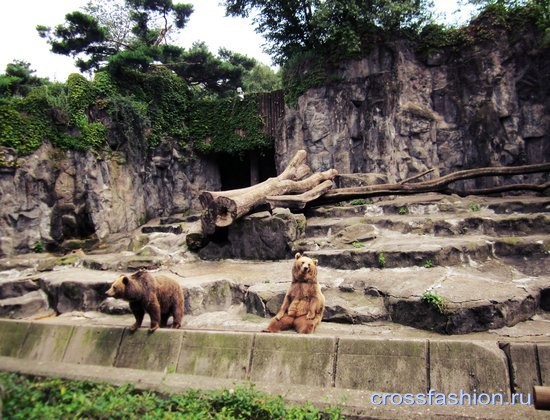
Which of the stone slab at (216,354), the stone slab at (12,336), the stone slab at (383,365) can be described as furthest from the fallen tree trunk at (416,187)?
the stone slab at (12,336)

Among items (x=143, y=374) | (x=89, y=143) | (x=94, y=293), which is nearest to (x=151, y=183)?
(x=89, y=143)

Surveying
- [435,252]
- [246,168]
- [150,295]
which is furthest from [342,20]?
[150,295]

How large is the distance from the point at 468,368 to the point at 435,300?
56.2 inches

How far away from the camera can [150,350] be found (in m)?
4.15

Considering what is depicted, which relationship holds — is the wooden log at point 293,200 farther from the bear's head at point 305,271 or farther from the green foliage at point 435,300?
the green foliage at point 435,300

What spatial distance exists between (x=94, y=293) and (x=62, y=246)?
6334 mm

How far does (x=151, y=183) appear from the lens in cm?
1595

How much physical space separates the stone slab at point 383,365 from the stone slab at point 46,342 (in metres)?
3.29

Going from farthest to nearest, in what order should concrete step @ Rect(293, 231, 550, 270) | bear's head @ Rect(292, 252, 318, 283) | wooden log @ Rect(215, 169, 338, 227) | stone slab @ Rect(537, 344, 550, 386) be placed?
wooden log @ Rect(215, 169, 338, 227) → concrete step @ Rect(293, 231, 550, 270) → bear's head @ Rect(292, 252, 318, 283) → stone slab @ Rect(537, 344, 550, 386)

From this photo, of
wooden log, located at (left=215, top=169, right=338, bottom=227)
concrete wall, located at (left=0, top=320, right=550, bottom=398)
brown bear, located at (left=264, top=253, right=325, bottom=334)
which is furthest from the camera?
wooden log, located at (left=215, top=169, right=338, bottom=227)

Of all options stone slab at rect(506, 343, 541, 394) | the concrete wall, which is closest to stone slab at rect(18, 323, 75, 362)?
the concrete wall

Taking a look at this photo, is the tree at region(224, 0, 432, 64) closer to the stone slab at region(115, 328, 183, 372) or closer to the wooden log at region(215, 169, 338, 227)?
the wooden log at region(215, 169, 338, 227)

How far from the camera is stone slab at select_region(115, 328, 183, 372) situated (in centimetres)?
403

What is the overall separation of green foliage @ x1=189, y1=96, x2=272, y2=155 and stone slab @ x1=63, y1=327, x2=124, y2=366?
13226mm
